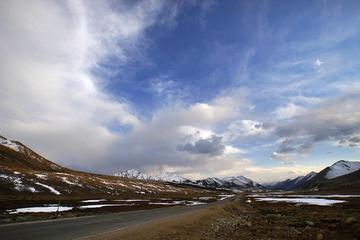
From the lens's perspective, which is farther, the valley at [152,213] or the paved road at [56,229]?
the valley at [152,213]

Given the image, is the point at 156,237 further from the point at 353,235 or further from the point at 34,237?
the point at 353,235

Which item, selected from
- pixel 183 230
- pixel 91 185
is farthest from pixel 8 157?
pixel 183 230

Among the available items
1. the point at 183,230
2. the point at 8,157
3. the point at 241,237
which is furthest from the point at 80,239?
the point at 8,157

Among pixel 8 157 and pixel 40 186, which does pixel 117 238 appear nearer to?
pixel 40 186

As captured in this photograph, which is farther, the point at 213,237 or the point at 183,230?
the point at 183,230

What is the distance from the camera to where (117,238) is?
2102cm

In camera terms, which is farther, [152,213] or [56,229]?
[152,213]

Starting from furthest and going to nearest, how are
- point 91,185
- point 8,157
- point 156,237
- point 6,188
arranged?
1. point 8,157
2. point 91,185
3. point 6,188
4. point 156,237

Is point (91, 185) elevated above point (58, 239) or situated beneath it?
elevated above

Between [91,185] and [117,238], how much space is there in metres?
150

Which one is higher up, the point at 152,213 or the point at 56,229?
the point at 152,213

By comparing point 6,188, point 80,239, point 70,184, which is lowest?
point 80,239

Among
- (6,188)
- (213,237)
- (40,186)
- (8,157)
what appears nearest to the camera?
(213,237)

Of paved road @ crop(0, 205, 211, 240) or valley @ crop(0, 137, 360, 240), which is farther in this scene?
valley @ crop(0, 137, 360, 240)
